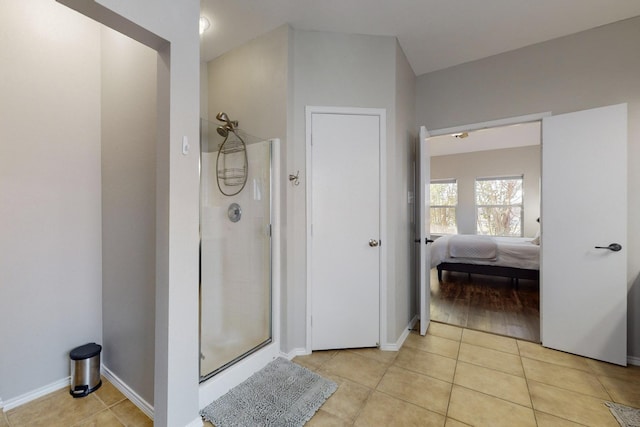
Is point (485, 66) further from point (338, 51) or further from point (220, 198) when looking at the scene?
point (220, 198)

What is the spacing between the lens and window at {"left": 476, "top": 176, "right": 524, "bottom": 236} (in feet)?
20.0

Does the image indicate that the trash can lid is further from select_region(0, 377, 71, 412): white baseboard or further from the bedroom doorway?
the bedroom doorway

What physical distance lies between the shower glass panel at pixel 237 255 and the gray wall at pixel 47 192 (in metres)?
0.80

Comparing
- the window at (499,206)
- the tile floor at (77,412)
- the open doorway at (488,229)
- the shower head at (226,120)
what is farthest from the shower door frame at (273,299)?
the window at (499,206)

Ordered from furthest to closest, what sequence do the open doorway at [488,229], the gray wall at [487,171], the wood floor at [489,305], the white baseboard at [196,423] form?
the gray wall at [487,171], the open doorway at [488,229], the wood floor at [489,305], the white baseboard at [196,423]

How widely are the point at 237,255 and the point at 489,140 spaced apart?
5.61 metres

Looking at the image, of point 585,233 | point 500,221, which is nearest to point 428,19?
point 585,233

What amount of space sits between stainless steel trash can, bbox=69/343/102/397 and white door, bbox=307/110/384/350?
1.53 meters

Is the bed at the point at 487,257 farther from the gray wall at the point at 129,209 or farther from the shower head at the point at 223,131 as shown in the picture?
the gray wall at the point at 129,209

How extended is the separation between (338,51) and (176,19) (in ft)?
4.54

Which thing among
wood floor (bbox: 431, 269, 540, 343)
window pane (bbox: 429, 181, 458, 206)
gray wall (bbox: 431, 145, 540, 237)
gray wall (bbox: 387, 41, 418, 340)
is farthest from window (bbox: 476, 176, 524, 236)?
gray wall (bbox: 387, 41, 418, 340)

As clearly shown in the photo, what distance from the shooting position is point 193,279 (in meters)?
1.47

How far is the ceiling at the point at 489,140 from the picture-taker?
193 inches

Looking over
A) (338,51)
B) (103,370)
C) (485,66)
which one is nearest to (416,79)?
(485,66)
